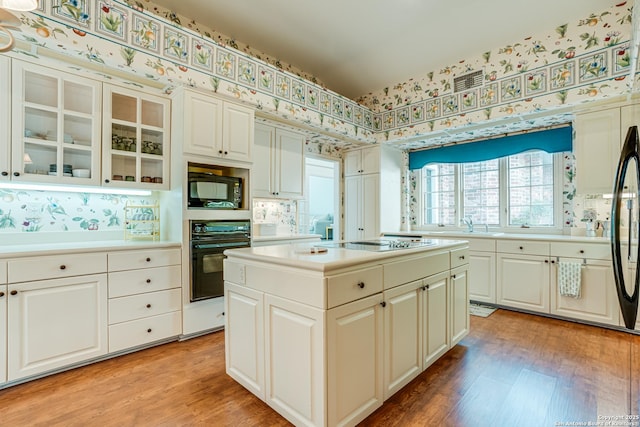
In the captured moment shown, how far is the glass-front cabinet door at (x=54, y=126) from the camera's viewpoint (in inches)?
84.3

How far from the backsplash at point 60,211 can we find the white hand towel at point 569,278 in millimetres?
4292

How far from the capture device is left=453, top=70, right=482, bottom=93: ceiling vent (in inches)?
146

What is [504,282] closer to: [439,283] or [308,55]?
A: [439,283]

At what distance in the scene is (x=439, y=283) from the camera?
2188 millimetres

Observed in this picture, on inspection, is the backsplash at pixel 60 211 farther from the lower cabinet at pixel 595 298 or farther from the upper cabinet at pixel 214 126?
the lower cabinet at pixel 595 298

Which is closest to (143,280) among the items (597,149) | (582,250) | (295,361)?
(295,361)

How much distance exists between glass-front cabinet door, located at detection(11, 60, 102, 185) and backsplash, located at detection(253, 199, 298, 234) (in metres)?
1.87

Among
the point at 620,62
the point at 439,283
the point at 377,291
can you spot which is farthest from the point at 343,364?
the point at 620,62

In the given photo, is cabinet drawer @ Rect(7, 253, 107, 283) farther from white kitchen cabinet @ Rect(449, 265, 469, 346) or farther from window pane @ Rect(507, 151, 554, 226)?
window pane @ Rect(507, 151, 554, 226)

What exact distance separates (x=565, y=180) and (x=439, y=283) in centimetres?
276

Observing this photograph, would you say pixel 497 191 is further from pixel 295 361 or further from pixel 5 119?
pixel 5 119

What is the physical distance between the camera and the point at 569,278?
10.1 ft

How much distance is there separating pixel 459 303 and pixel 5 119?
140 inches

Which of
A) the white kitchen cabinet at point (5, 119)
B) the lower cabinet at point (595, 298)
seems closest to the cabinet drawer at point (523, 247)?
the lower cabinet at point (595, 298)
